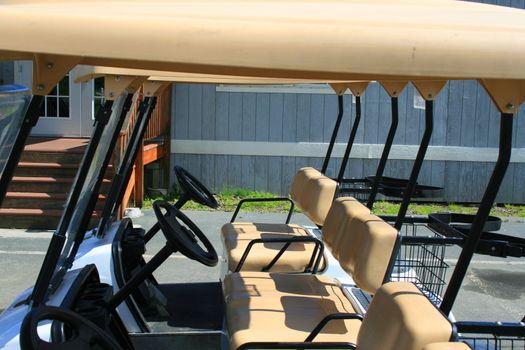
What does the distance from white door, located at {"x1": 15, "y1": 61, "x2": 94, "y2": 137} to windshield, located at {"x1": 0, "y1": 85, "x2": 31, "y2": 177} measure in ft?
25.7

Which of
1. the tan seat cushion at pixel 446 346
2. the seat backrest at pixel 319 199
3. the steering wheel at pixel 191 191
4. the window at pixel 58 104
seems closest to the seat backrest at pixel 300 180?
the seat backrest at pixel 319 199

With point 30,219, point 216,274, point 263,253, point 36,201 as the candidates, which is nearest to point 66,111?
point 36,201

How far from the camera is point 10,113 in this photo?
2.29 m

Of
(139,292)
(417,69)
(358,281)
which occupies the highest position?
(417,69)

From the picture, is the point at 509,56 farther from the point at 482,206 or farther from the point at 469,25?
the point at 482,206

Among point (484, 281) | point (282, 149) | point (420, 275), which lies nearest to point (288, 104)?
point (282, 149)

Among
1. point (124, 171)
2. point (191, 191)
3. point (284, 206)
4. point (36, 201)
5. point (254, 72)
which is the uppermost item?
point (254, 72)

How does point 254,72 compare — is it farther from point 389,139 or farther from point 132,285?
point 389,139

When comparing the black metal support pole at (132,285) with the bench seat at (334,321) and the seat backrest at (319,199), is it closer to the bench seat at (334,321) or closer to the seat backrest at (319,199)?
the bench seat at (334,321)

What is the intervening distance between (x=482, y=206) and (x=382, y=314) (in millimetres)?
498

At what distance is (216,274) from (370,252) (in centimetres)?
292

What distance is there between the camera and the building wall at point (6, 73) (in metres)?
10.4

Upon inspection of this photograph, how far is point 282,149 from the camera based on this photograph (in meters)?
10.2

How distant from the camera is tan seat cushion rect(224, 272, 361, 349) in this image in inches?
120
